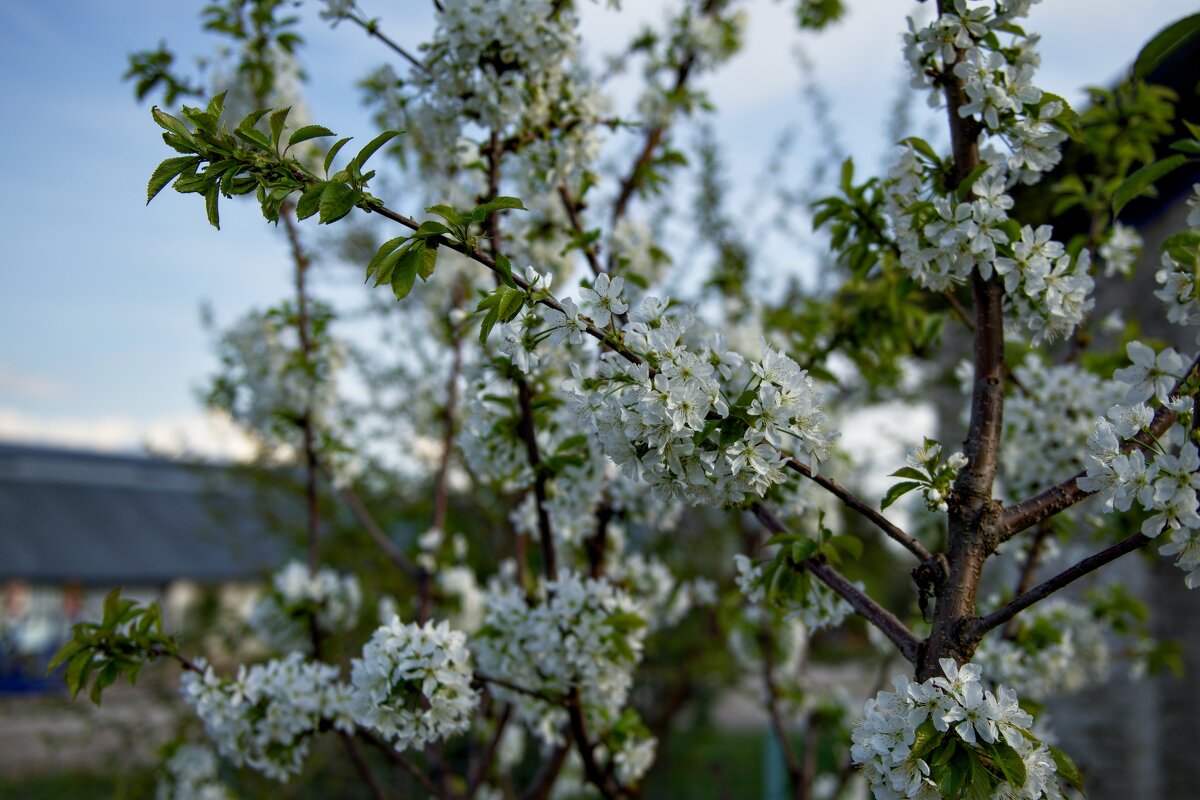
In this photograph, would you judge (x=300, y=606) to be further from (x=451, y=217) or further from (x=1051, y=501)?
(x=1051, y=501)

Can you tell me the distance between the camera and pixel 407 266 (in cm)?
122

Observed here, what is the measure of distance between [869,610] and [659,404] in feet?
1.87

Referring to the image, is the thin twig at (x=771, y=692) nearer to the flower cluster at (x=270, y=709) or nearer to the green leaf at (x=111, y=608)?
the flower cluster at (x=270, y=709)

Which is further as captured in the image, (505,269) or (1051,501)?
(1051,501)

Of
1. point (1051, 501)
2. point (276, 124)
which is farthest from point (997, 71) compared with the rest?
point (276, 124)

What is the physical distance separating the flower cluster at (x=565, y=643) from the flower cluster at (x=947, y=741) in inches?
33.7

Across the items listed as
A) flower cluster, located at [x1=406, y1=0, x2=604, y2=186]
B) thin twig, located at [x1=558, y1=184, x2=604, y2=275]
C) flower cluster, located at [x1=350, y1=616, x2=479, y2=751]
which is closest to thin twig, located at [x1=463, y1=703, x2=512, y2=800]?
flower cluster, located at [x1=350, y1=616, x2=479, y2=751]

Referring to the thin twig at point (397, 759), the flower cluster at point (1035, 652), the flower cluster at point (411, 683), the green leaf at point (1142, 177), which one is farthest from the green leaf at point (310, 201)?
the flower cluster at point (1035, 652)

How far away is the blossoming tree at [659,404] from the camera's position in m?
1.18

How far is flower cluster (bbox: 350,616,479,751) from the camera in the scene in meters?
1.61

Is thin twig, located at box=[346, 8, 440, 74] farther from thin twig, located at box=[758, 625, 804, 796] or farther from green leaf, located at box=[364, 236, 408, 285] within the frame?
thin twig, located at box=[758, 625, 804, 796]

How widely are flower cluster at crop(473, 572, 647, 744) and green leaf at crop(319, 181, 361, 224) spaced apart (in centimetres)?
104

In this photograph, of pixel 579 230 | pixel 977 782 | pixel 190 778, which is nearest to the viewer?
pixel 977 782

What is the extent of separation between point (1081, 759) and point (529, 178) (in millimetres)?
4686
